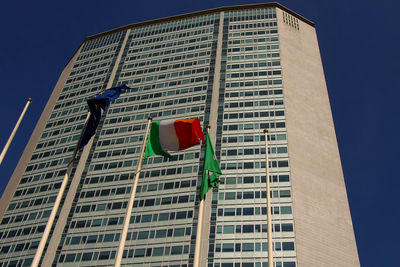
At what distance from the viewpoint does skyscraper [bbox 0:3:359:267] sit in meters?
67.8

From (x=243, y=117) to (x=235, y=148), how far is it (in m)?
8.30

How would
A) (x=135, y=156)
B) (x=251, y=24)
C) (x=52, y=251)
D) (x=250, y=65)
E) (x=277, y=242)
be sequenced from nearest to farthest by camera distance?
1. (x=277, y=242)
2. (x=52, y=251)
3. (x=135, y=156)
4. (x=250, y=65)
5. (x=251, y=24)

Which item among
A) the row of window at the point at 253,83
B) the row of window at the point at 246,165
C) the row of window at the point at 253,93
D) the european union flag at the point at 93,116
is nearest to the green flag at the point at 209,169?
the european union flag at the point at 93,116

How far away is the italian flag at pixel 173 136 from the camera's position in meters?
30.6

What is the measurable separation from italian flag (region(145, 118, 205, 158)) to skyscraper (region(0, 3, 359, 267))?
3830 cm

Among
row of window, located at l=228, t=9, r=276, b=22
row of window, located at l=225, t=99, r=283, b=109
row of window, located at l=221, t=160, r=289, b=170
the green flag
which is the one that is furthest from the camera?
row of window, located at l=228, t=9, r=276, b=22

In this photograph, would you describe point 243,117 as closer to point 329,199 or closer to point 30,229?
point 329,199

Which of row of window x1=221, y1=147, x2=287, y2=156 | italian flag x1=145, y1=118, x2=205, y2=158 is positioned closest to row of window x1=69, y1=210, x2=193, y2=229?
row of window x1=221, y1=147, x2=287, y2=156

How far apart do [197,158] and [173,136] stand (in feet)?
160

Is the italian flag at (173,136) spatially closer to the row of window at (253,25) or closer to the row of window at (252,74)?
the row of window at (252,74)

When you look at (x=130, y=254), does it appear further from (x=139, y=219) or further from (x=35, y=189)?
(x=35, y=189)

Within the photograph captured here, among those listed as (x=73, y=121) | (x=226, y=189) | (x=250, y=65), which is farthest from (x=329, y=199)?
(x=73, y=121)

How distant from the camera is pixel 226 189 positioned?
7356 centimetres

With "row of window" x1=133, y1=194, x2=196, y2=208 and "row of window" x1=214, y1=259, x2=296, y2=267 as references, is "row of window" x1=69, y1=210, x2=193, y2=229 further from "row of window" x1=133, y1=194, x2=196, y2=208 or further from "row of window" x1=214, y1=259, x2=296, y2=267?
"row of window" x1=214, y1=259, x2=296, y2=267
